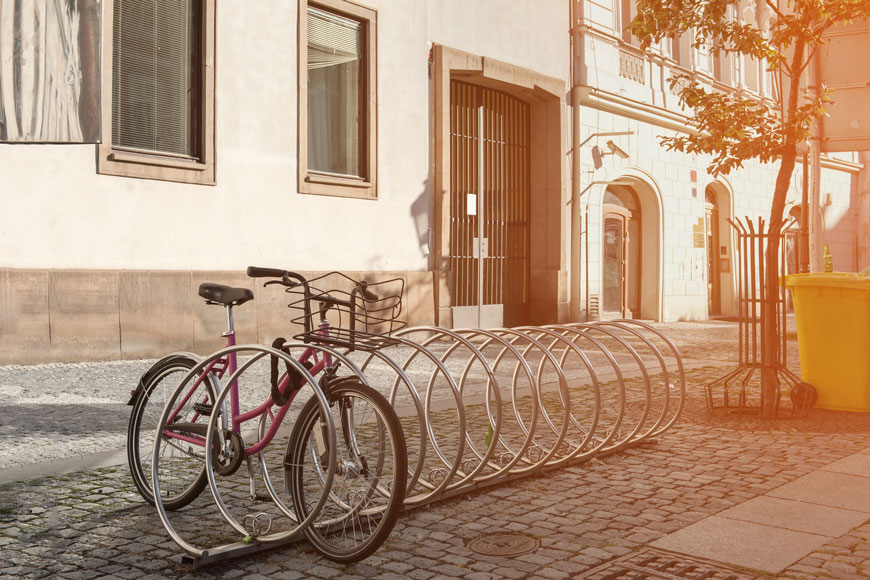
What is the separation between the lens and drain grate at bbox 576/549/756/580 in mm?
3932

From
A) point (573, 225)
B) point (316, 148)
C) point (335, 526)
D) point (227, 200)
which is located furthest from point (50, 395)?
point (573, 225)

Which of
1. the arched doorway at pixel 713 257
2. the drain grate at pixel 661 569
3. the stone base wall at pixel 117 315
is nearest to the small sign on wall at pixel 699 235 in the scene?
the arched doorway at pixel 713 257

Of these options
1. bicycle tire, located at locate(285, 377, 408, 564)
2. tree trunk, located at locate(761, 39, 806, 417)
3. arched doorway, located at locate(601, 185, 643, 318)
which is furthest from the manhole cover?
arched doorway, located at locate(601, 185, 643, 318)

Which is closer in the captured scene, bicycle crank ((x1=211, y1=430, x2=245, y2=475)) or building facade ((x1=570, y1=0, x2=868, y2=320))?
bicycle crank ((x1=211, y1=430, x2=245, y2=475))

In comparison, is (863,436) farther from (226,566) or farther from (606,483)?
(226,566)

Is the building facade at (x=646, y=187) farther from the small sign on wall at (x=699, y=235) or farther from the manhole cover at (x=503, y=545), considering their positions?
the manhole cover at (x=503, y=545)

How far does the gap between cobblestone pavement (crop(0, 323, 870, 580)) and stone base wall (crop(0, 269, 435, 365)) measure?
2928mm

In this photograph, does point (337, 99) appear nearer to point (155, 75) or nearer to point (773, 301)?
point (155, 75)

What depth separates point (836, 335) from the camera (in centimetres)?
839

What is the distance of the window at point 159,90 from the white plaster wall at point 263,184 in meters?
0.20

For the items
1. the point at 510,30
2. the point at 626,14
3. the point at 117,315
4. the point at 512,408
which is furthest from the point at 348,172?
the point at 626,14

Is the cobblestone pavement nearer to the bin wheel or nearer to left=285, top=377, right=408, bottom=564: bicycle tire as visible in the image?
left=285, top=377, right=408, bottom=564: bicycle tire

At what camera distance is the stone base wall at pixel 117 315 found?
1032 cm

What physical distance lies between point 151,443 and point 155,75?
8.20m
